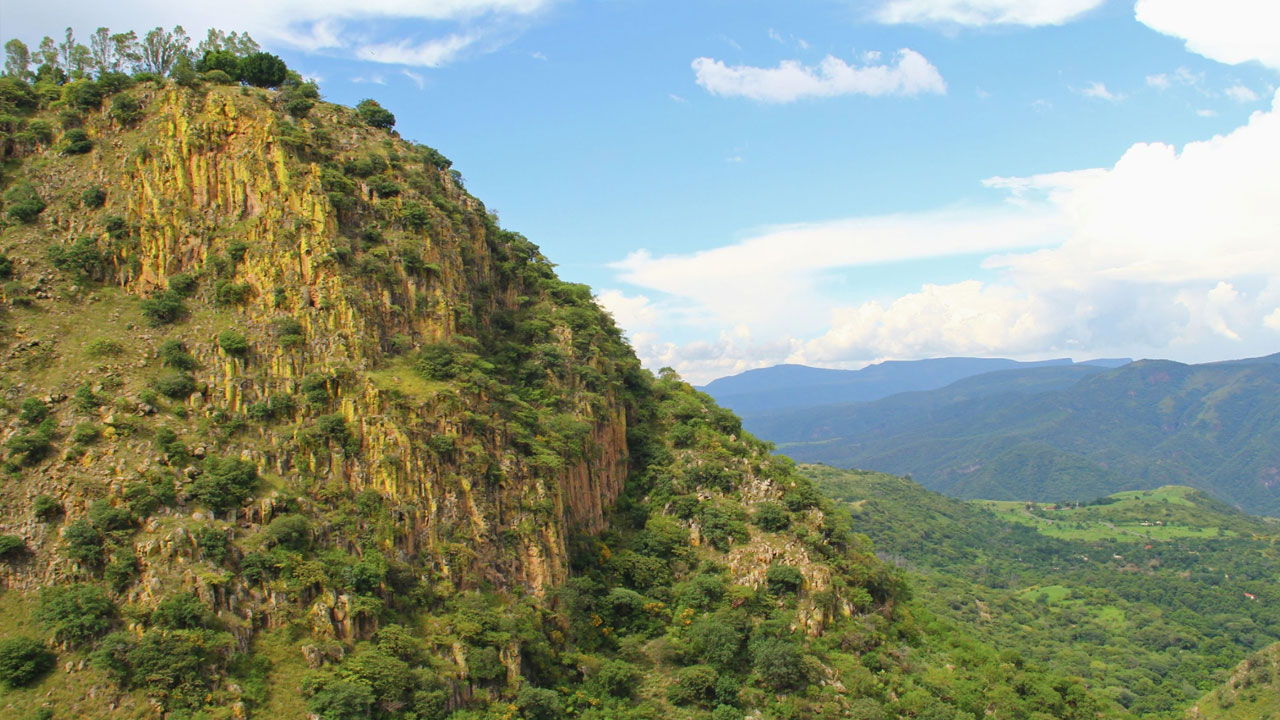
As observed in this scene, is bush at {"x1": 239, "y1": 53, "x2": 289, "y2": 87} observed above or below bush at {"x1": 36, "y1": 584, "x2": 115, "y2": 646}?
above

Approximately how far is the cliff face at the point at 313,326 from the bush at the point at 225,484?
1.06 m

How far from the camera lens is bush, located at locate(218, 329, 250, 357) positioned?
48.9m

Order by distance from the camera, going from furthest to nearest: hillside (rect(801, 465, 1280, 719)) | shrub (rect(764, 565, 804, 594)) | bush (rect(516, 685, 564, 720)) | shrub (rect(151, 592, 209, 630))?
hillside (rect(801, 465, 1280, 719))
shrub (rect(764, 565, 804, 594))
bush (rect(516, 685, 564, 720))
shrub (rect(151, 592, 209, 630))

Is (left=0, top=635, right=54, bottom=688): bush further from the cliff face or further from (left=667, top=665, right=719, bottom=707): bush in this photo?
(left=667, top=665, right=719, bottom=707): bush

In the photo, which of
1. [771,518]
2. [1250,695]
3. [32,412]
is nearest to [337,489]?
[32,412]

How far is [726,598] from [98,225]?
49846 millimetres

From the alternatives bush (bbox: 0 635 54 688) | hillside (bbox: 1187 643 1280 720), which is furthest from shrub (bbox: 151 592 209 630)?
hillside (bbox: 1187 643 1280 720)

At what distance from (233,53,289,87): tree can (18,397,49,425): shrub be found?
3260cm

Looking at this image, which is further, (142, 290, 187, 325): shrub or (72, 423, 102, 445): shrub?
(142, 290, 187, 325): shrub

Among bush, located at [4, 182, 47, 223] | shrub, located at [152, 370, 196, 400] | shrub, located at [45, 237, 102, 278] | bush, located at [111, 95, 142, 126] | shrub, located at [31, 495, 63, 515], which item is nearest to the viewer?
shrub, located at [31, 495, 63, 515]

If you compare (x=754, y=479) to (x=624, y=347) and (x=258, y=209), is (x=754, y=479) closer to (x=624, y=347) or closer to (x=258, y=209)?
(x=624, y=347)

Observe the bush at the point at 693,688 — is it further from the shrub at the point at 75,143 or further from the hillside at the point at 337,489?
the shrub at the point at 75,143

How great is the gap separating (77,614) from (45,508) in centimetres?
663

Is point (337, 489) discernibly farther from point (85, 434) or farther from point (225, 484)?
point (85, 434)
